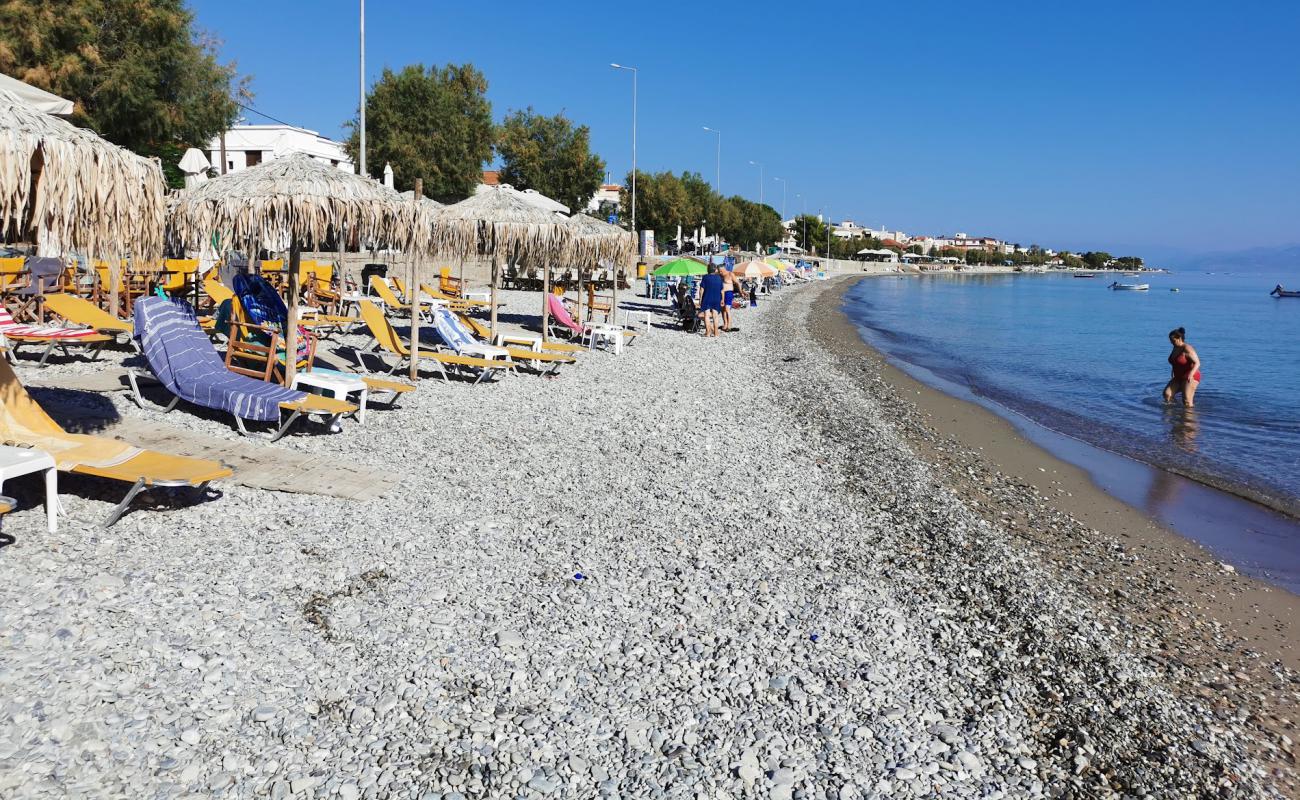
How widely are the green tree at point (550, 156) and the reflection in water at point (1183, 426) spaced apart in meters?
36.9

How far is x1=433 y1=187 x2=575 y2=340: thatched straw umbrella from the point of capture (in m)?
11.5

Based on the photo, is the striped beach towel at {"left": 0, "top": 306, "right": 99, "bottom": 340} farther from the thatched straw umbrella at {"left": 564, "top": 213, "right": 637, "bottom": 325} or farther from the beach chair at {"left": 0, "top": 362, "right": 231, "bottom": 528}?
the thatched straw umbrella at {"left": 564, "top": 213, "right": 637, "bottom": 325}

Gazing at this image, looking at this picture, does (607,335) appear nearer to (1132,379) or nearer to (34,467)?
(34,467)

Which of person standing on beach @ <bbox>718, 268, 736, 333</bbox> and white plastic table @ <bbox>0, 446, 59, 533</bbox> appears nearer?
white plastic table @ <bbox>0, 446, 59, 533</bbox>

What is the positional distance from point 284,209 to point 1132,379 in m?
19.7

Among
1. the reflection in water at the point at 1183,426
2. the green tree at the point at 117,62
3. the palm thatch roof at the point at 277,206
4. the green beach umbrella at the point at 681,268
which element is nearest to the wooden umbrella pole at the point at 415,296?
the palm thatch roof at the point at 277,206

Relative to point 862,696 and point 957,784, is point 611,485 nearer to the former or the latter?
point 862,696

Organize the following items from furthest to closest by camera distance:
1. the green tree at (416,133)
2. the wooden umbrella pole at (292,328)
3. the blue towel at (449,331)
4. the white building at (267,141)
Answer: the white building at (267,141)
the green tree at (416,133)
the blue towel at (449,331)
the wooden umbrella pole at (292,328)

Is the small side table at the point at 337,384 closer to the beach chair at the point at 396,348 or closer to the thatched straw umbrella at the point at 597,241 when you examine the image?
the beach chair at the point at 396,348

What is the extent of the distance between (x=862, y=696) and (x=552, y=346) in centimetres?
1006

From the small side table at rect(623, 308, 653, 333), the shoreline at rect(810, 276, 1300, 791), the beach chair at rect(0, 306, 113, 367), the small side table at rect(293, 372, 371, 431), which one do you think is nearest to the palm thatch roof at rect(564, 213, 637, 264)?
the small side table at rect(623, 308, 653, 333)

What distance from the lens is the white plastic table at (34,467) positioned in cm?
439

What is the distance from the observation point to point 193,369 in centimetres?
748

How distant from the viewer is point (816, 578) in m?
5.28
